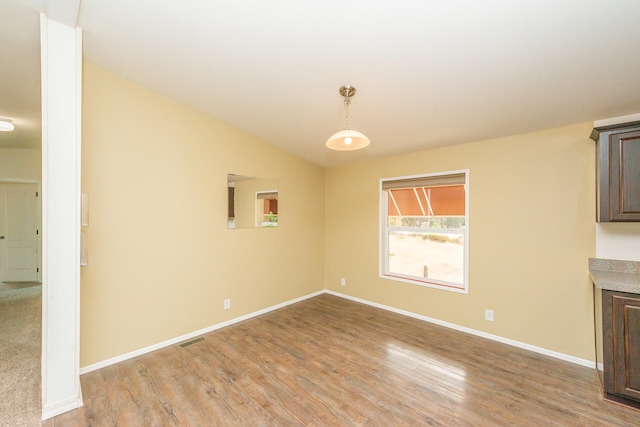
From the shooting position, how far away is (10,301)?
4.03 metres

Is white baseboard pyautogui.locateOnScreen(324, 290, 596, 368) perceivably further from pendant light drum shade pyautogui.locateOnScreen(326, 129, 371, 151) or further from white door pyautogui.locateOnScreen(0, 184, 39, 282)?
white door pyautogui.locateOnScreen(0, 184, 39, 282)

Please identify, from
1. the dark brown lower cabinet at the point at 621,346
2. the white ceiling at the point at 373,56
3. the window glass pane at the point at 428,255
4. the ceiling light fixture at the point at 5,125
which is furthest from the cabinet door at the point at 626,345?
the ceiling light fixture at the point at 5,125

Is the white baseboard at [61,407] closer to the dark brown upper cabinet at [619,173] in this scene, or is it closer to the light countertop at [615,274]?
the light countertop at [615,274]

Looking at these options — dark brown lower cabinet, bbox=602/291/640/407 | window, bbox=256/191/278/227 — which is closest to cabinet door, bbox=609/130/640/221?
dark brown lower cabinet, bbox=602/291/640/407

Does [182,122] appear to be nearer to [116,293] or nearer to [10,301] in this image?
[116,293]

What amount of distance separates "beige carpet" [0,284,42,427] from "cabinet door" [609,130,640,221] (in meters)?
4.54

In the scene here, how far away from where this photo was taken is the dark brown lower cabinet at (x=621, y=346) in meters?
1.86

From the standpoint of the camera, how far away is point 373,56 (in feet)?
6.31

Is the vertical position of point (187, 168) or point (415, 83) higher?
point (415, 83)

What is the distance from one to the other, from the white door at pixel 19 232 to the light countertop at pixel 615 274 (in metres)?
8.38

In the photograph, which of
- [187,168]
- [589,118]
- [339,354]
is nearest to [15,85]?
[187,168]

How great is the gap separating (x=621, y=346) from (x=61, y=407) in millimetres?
4027

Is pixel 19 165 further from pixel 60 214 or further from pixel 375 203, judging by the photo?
pixel 375 203

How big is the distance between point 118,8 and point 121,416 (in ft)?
9.18
